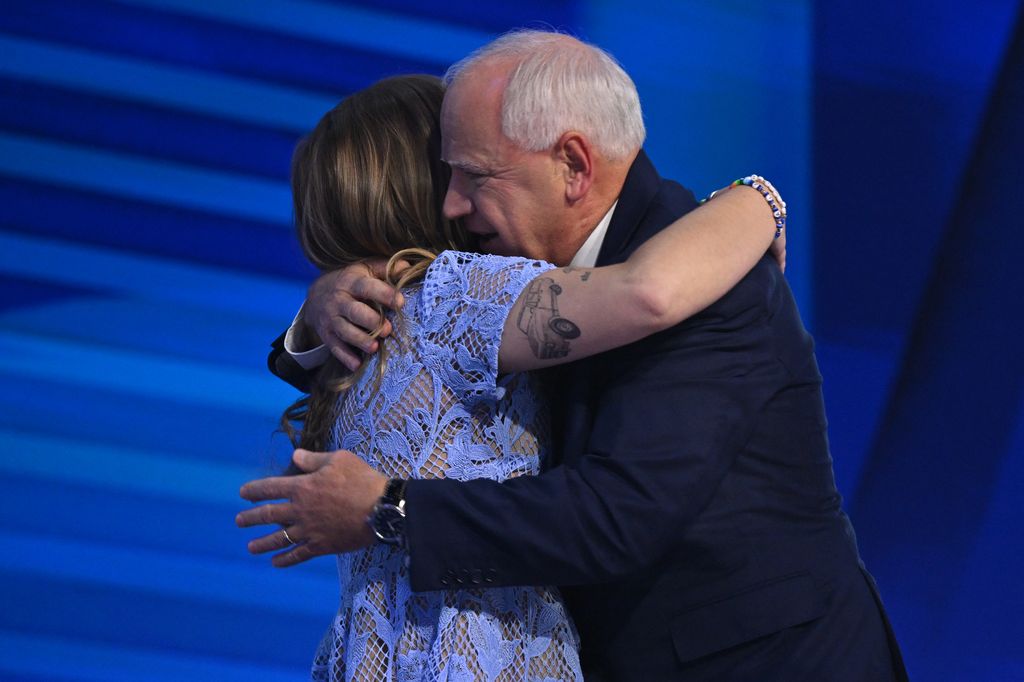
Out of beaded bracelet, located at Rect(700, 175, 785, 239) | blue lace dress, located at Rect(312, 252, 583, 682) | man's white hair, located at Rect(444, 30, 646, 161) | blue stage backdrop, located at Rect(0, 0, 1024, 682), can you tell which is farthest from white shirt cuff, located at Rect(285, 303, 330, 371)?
blue stage backdrop, located at Rect(0, 0, 1024, 682)

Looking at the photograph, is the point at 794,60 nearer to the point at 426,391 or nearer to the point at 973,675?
the point at 973,675

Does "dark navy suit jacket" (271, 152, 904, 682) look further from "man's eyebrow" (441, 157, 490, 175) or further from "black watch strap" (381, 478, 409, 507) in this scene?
"man's eyebrow" (441, 157, 490, 175)

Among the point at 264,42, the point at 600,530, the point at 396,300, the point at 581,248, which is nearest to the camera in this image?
the point at 600,530

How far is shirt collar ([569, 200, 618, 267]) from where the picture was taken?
1.60m

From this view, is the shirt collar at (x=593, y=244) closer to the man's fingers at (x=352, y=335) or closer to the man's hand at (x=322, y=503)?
the man's fingers at (x=352, y=335)

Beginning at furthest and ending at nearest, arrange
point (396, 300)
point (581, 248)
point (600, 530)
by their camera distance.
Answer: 1. point (581, 248)
2. point (396, 300)
3. point (600, 530)

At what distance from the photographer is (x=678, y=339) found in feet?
4.76

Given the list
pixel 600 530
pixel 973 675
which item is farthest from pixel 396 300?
pixel 973 675

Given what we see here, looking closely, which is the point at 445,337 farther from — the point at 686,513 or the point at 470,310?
the point at 686,513

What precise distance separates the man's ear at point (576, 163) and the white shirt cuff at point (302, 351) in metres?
0.43

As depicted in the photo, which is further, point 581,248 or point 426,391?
point 581,248

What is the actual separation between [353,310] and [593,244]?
0.34m

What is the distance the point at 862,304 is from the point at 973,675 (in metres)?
1.12

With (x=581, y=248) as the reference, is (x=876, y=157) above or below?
above
